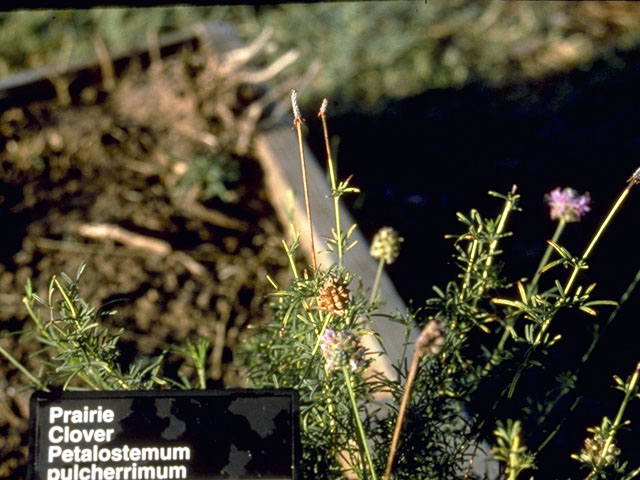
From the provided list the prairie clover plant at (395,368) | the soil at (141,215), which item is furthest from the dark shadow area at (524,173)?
the prairie clover plant at (395,368)

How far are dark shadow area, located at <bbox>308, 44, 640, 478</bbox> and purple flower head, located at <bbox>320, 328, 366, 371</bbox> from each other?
1.20 metres

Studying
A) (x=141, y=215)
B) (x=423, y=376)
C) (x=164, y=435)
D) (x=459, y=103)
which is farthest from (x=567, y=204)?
(x=459, y=103)

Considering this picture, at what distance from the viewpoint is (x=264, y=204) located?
9.89ft

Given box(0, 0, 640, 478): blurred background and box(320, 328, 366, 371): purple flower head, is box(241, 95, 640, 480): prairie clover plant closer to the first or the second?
box(320, 328, 366, 371): purple flower head

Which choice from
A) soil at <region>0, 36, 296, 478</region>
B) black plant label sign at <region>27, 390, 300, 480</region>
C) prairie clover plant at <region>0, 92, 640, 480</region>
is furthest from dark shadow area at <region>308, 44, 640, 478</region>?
black plant label sign at <region>27, 390, 300, 480</region>

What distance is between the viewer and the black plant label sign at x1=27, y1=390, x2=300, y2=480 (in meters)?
1.47

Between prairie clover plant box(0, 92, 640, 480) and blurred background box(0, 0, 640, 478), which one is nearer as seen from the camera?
prairie clover plant box(0, 92, 640, 480)

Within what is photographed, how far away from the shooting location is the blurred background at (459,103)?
3.04 m

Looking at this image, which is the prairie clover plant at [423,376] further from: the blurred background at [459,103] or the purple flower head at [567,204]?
the blurred background at [459,103]

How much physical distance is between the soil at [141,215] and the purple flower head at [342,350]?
1.09m

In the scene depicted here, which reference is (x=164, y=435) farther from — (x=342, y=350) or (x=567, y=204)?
(x=567, y=204)

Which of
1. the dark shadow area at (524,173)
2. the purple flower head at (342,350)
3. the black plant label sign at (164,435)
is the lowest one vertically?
the black plant label sign at (164,435)

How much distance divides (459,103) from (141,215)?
1.58 metres

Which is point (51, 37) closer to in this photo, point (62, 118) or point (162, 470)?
point (62, 118)
